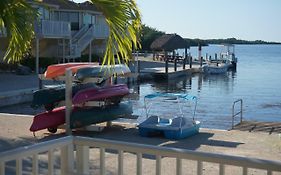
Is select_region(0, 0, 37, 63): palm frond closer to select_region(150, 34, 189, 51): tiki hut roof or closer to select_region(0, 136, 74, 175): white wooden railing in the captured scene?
select_region(0, 136, 74, 175): white wooden railing

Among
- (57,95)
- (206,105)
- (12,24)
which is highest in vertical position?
(12,24)

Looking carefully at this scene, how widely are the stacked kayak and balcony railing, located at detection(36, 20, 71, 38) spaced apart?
19024 mm

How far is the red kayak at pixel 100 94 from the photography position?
36.1 feet

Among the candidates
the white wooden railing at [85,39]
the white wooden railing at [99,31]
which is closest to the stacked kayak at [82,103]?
the white wooden railing at [85,39]

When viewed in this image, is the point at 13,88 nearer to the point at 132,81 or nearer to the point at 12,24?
the point at 132,81

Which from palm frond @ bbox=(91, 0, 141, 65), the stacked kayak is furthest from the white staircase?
palm frond @ bbox=(91, 0, 141, 65)

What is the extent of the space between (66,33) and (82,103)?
23354 mm

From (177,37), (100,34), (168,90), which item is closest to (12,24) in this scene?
(168,90)

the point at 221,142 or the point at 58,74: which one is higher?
the point at 58,74

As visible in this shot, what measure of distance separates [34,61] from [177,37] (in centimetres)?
2346

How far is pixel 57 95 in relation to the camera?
11820mm

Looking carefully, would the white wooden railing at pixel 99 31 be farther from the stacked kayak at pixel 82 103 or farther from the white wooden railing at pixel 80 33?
the stacked kayak at pixel 82 103

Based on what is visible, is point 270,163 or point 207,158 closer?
point 270,163

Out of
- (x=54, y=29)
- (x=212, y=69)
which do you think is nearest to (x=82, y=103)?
(x=54, y=29)
